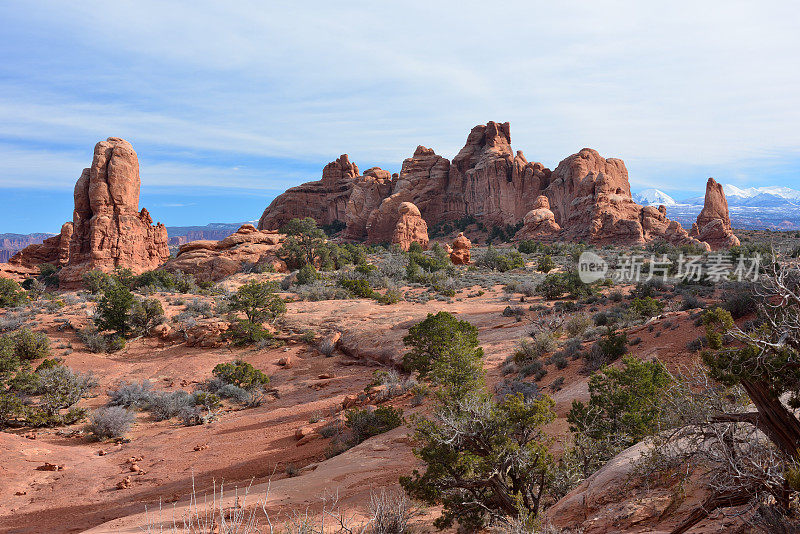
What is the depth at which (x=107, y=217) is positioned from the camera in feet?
131

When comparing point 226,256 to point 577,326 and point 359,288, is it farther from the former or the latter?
point 577,326

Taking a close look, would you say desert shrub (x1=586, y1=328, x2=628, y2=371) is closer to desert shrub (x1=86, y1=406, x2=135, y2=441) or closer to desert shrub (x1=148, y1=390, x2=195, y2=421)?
desert shrub (x1=148, y1=390, x2=195, y2=421)

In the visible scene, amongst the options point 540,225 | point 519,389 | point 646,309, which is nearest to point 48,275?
point 519,389

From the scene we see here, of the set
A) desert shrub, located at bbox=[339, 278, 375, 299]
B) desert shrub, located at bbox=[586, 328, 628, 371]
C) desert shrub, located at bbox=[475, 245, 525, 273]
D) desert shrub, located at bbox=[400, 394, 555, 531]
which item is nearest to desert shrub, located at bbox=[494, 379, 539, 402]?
desert shrub, located at bbox=[586, 328, 628, 371]

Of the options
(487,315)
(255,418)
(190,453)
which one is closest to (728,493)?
(190,453)

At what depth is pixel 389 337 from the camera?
18781mm

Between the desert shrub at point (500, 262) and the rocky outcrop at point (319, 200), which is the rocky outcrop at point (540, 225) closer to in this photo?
the desert shrub at point (500, 262)

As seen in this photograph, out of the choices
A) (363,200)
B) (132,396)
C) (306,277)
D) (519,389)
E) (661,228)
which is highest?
(363,200)

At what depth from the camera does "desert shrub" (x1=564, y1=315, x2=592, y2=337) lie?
15552 millimetres

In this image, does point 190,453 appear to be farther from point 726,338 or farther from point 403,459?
point 726,338

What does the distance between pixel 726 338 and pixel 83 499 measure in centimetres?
1423

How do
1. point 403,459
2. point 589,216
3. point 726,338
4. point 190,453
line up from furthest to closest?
point 589,216 < point 190,453 < point 726,338 < point 403,459

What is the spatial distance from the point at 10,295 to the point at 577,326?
32.6m

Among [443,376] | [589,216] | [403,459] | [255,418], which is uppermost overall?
[589,216]
